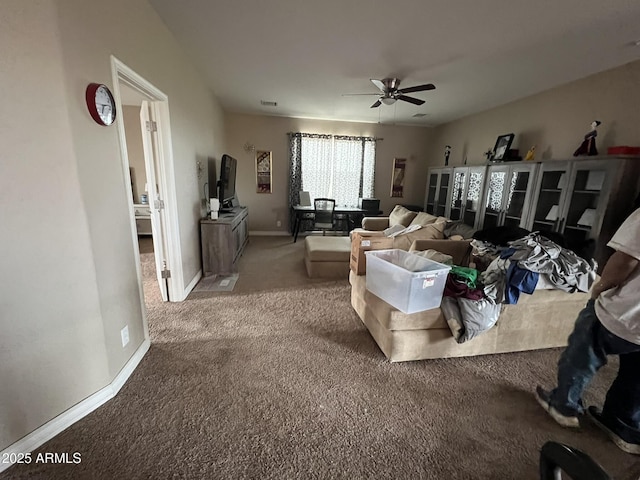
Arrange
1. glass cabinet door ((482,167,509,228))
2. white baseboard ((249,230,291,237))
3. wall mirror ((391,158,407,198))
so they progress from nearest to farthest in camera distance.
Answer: glass cabinet door ((482,167,509,228))
white baseboard ((249,230,291,237))
wall mirror ((391,158,407,198))

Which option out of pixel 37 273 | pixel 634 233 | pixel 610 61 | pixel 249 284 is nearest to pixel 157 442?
pixel 37 273

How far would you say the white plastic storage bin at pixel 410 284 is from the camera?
178 centimetres

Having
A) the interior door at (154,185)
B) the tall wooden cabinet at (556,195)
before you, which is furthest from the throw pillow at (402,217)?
the interior door at (154,185)

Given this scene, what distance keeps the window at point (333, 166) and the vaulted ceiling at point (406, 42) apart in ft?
6.18

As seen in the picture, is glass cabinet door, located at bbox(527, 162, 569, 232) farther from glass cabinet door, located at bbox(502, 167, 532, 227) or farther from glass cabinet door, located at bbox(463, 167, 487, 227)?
glass cabinet door, located at bbox(463, 167, 487, 227)

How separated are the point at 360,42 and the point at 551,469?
9.88 feet

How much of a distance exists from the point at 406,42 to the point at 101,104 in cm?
247

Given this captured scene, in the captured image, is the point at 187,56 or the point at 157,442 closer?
the point at 157,442

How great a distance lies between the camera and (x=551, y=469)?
67 centimetres

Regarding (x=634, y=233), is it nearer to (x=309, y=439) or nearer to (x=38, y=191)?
(x=309, y=439)

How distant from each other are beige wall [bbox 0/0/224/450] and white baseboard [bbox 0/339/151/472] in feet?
0.12

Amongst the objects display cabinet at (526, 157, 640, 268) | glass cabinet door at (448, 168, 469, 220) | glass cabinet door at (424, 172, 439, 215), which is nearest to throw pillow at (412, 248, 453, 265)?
display cabinet at (526, 157, 640, 268)

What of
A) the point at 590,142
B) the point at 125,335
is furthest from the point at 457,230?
the point at 125,335

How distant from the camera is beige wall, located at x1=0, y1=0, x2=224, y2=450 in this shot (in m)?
1.13
